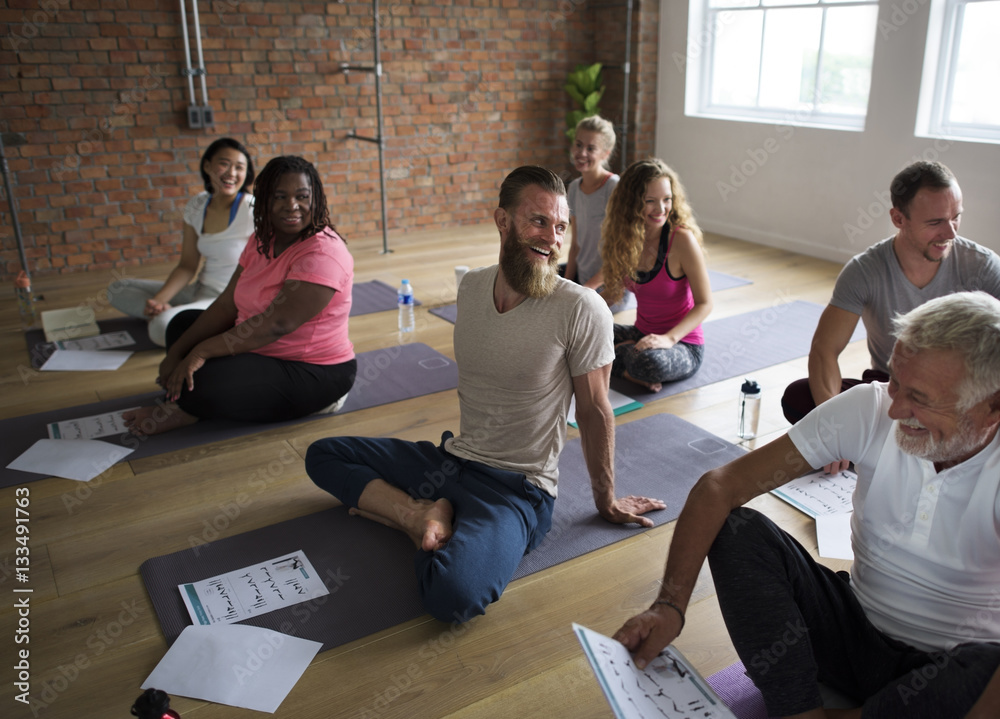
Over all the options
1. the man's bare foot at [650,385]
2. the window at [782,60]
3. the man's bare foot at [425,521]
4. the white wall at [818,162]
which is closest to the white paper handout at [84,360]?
the man's bare foot at [425,521]

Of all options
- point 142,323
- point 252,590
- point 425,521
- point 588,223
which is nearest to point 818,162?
point 588,223

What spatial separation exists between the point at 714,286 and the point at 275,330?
2.82 m

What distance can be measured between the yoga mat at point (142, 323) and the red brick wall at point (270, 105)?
131 centimetres

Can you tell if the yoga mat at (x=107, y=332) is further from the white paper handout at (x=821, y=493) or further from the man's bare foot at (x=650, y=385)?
the white paper handout at (x=821, y=493)

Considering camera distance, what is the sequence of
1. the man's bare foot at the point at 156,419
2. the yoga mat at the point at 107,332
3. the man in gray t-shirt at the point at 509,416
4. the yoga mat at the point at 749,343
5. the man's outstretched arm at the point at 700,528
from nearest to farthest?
the man's outstretched arm at the point at 700,528 < the man in gray t-shirt at the point at 509,416 < the man's bare foot at the point at 156,419 < the yoga mat at the point at 749,343 < the yoga mat at the point at 107,332

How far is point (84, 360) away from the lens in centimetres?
356

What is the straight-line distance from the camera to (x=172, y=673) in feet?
5.54

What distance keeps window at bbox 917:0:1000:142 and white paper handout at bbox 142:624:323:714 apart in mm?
4429

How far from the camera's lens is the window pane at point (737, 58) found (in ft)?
18.4

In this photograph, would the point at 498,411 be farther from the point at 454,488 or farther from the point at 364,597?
the point at 364,597

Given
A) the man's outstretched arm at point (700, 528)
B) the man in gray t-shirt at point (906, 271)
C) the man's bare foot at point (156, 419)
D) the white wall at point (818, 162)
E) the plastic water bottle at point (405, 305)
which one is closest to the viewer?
the man's outstretched arm at point (700, 528)

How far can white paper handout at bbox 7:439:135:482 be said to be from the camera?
8.41ft

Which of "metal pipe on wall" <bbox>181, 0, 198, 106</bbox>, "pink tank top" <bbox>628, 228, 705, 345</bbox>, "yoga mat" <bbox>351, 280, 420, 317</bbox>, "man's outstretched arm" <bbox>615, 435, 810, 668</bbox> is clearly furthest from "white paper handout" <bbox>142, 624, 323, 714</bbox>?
"metal pipe on wall" <bbox>181, 0, 198, 106</bbox>

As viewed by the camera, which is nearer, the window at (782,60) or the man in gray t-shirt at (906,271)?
the man in gray t-shirt at (906,271)
